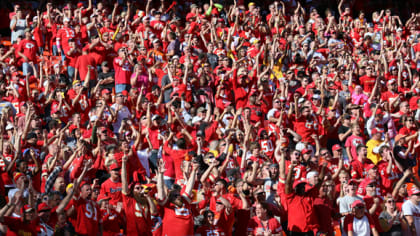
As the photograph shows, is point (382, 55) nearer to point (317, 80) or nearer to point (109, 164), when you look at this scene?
point (317, 80)

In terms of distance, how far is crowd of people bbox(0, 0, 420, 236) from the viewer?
8898mm

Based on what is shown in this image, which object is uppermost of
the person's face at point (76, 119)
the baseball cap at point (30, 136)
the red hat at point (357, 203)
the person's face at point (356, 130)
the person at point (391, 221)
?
the person's face at point (76, 119)

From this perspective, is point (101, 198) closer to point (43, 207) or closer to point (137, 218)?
point (137, 218)

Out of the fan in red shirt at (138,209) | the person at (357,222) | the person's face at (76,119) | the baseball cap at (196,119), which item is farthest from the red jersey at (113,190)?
the baseball cap at (196,119)

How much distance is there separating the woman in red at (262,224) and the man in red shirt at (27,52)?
712 centimetres

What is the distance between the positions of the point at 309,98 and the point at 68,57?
4848 millimetres

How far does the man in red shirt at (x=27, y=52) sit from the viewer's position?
1430 centimetres

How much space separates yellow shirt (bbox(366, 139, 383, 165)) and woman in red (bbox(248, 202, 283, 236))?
363cm

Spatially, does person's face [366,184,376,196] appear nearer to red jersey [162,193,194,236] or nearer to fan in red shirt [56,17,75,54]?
red jersey [162,193,194,236]

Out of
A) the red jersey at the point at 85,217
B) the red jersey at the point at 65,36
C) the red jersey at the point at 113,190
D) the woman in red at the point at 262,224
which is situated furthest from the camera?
the red jersey at the point at 65,36

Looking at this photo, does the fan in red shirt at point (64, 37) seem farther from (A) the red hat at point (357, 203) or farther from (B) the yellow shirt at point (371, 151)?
(A) the red hat at point (357, 203)

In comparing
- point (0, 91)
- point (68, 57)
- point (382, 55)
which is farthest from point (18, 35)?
point (382, 55)

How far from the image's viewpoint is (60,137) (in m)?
10.9

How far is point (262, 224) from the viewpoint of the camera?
8875 mm
